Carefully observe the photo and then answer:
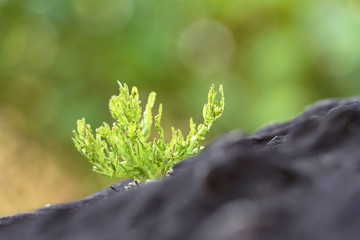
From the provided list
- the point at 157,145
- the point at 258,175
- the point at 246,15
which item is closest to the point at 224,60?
the point at 246,15

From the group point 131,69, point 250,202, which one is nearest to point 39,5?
point 131,69

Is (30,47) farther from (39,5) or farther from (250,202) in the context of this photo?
(250,202)

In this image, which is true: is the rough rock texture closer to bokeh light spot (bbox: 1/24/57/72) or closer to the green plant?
the green plant

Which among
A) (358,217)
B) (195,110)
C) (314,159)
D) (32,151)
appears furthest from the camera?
(32,151)

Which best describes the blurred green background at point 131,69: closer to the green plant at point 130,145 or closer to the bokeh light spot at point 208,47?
the bokeh light spot at point 208,47

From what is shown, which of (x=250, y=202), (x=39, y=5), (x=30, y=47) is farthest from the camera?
(x=30, y=47)

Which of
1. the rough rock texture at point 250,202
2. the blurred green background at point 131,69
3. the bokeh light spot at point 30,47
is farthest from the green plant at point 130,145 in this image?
the bokeh light spot at point 30,47

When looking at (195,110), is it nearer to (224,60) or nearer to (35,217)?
(224,60)
